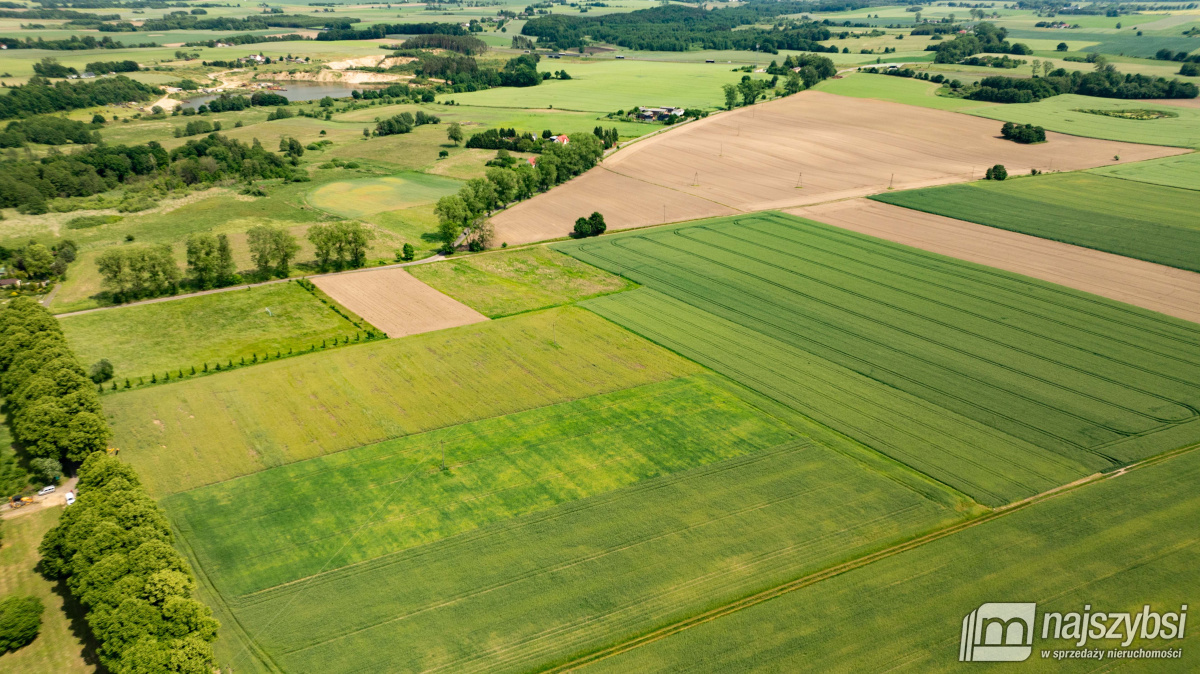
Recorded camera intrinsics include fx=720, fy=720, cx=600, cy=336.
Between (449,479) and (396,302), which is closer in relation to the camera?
(449,479)

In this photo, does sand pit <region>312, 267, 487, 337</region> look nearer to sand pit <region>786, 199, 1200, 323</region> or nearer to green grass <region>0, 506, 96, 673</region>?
green grass <region>0, 506, 96, 673</region>

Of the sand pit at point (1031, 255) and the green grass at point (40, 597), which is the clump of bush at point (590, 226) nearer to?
the sand pit at point (1031, 255)

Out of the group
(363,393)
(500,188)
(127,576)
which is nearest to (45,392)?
(363,393)

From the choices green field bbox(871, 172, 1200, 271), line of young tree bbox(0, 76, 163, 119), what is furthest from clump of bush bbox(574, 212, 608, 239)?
line of young tree bbox(0, 76, 163, 119)

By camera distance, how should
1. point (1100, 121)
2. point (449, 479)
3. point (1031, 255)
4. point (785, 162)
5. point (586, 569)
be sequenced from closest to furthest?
point (586, 569)
point (449, 479)
point (1031, 255)
point (785, 162)
point (1100, 121)

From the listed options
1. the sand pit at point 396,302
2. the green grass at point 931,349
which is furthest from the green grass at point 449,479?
the sand pit at point 396,302

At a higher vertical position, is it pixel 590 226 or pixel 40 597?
pixel 590 226

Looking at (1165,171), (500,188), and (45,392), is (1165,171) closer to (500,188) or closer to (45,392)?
(500,188)
